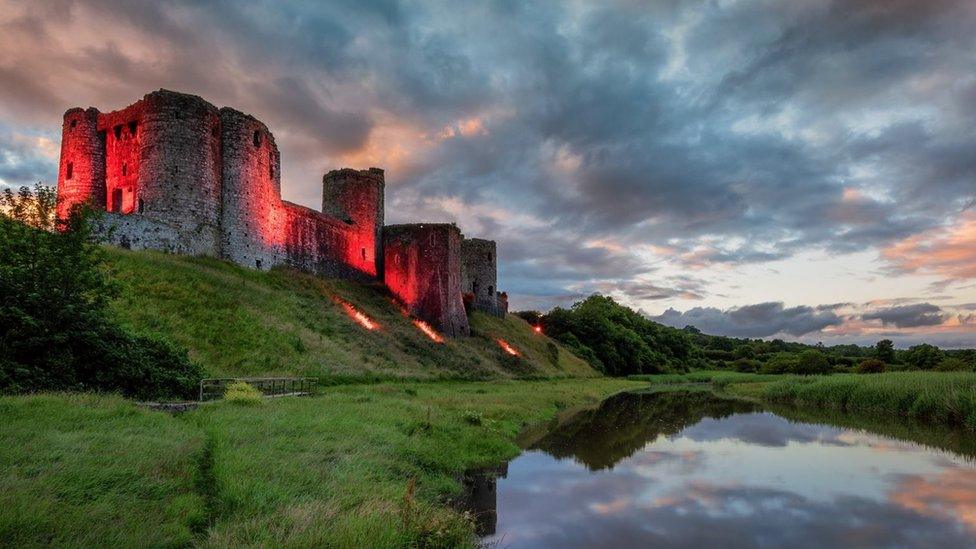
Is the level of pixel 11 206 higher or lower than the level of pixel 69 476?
higher

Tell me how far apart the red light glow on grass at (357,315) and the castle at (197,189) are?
5.00 metres

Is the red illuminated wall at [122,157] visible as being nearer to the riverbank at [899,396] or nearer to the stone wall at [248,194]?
the stone wall at [248,194]

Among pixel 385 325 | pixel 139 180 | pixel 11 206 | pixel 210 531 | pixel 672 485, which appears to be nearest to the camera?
pixel 210 531

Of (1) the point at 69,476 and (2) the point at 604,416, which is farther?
(2) the point at 604,416

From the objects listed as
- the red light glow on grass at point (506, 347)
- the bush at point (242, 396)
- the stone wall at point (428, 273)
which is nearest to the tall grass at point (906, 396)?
the red light glow on grass at point (506, 347)

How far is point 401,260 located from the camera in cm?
4734

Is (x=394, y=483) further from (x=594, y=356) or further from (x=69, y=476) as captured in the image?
(x=594, y=356)

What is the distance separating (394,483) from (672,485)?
7040mm

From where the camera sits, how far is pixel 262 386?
20.7 m

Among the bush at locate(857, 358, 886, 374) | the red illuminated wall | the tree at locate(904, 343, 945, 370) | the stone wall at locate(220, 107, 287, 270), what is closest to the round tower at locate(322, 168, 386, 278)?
the stone wall at locate(220, 107, 287, 270)

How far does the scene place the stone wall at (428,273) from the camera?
45.2 m

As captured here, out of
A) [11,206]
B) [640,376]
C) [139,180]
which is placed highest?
[139,180]

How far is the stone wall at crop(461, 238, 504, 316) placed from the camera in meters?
61.2

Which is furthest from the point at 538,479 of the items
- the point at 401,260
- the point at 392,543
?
the point at 401,260
